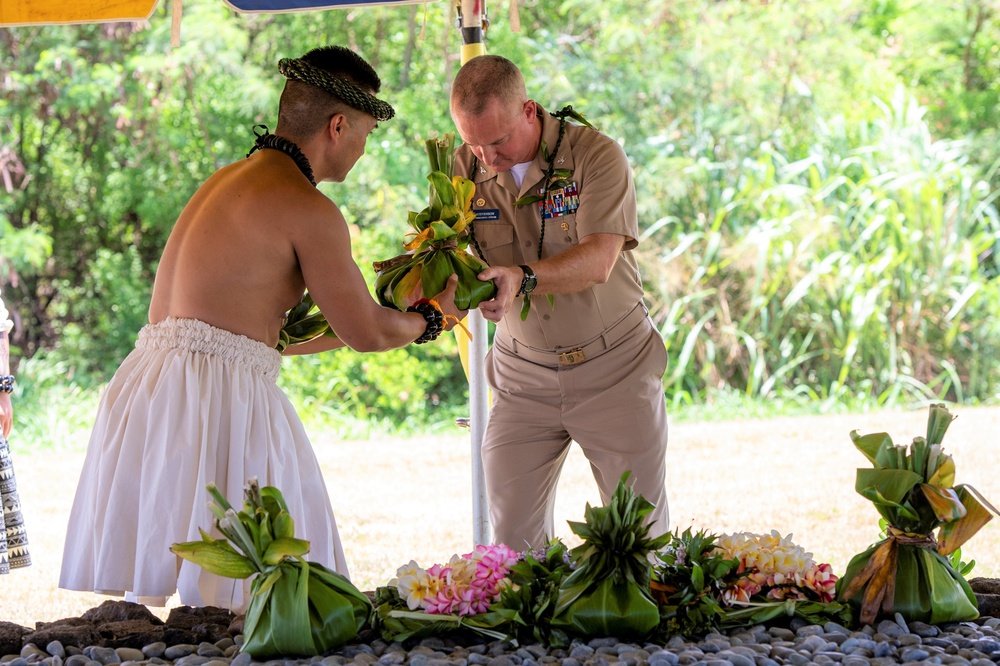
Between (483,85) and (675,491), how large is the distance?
3909mm

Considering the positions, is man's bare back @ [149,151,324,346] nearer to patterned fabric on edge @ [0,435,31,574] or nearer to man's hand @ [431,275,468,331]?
man's hand @ [431,275,468,331]

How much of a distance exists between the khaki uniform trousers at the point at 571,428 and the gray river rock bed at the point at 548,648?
123 cm

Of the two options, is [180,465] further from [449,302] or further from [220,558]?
[449,302]

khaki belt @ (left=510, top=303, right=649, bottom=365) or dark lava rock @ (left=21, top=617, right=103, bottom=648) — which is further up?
khaki belt @ (left=510, top=303, right=649, bottom=365)

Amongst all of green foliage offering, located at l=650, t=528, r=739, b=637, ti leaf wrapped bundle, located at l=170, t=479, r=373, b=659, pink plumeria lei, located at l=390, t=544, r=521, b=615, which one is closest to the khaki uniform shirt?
green foliage offering, located at l=650, t=528, r=739, b=637

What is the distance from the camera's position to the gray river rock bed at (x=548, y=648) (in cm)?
191

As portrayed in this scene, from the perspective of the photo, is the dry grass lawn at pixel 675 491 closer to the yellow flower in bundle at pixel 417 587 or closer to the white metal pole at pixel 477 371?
the white metal pole at pixel 477 371

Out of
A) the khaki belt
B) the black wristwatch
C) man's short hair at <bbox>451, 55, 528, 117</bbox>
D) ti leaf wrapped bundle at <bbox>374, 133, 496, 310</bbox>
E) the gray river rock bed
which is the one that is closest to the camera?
the gray river rock bed

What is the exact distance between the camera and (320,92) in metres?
2.64

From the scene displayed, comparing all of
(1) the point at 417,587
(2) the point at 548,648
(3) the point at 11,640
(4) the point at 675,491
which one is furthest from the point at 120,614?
(4) the point at 675,491

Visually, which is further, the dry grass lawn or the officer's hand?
the dry grass lawn

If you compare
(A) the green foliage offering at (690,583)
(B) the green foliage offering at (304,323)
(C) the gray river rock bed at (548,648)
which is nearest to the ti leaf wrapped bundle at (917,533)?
(C) the gray river rock bed at (548,648)

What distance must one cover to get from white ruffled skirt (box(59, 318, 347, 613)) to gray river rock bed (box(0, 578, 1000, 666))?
0.84ft

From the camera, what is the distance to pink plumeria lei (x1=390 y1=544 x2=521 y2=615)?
2.10 metres
